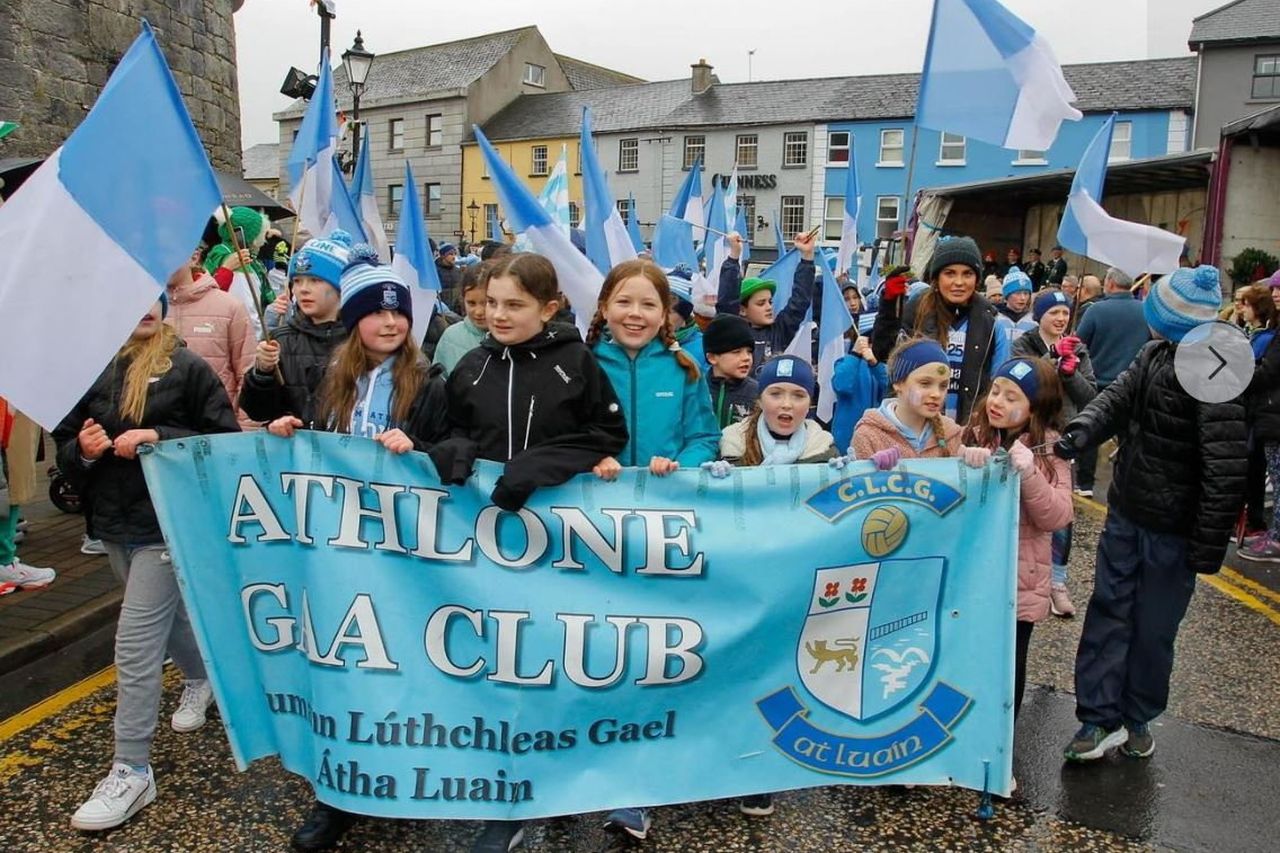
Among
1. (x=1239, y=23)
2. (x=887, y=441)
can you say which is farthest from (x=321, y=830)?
(x=1239, y=23)

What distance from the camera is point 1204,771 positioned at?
3721 millimetres

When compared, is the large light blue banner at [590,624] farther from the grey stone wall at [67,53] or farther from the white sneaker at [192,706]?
the grey stone wall at [67,53]

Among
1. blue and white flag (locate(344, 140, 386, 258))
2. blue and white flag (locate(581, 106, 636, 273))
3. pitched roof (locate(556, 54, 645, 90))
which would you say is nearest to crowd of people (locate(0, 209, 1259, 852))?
blue and white flag (locate(581, 106, 636, 273))

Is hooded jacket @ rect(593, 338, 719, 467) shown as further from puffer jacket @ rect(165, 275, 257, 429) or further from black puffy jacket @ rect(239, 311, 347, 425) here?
puffer jacket @ rect(165, 275, 257, 429)

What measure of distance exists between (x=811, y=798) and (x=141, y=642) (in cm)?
236

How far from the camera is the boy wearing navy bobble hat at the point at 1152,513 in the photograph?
347 cm

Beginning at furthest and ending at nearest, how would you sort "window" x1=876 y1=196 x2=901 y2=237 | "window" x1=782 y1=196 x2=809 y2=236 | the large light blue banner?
"window" x1=782 y1=196 x2=809 y2=236 < "window" x1=876 y1=196 x2=901 y2=237 < the large light blue banner

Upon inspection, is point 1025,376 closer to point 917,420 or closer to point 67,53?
point 917,420

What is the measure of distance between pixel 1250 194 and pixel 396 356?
1336 centimetres

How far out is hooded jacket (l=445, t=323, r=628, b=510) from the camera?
310cm

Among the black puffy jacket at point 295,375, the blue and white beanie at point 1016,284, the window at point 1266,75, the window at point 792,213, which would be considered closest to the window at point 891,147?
the window at point 792,213

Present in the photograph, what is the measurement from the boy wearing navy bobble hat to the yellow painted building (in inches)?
1796

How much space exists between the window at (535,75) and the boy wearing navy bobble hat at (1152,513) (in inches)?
2215

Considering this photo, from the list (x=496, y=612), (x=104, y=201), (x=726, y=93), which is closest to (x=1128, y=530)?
(x=496, y=612)
